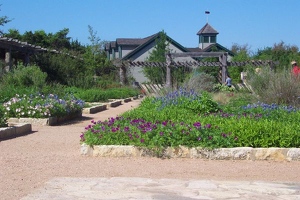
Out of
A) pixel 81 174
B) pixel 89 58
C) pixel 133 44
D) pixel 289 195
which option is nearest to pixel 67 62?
pixel 89 58

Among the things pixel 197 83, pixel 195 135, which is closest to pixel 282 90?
pixel 197 83

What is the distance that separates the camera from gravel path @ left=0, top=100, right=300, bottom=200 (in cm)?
645

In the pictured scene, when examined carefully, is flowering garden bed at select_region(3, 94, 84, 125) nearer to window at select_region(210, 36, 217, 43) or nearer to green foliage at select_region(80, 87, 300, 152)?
green foliage at select_region(80, 87, 300, 152)

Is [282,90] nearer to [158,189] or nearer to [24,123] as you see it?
[24,123]

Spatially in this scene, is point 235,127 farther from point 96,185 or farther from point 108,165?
point 96,185

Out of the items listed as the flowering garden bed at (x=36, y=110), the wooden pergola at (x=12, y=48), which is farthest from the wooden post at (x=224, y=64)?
the flowering garden bed at (x=36, y=110)

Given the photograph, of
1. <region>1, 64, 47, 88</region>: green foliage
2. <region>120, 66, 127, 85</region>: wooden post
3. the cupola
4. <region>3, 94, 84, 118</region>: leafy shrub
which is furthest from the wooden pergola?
the cupola

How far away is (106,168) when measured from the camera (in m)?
7.07

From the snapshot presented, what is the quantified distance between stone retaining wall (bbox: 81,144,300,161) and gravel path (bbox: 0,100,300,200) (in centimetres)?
14

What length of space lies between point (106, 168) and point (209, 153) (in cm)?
166

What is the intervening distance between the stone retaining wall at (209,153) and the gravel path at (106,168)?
143 millimetres

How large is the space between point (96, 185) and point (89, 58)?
28869 mm

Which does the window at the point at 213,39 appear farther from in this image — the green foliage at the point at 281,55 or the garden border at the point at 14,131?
the garden border at the point at 14,131

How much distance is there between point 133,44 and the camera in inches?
2394
